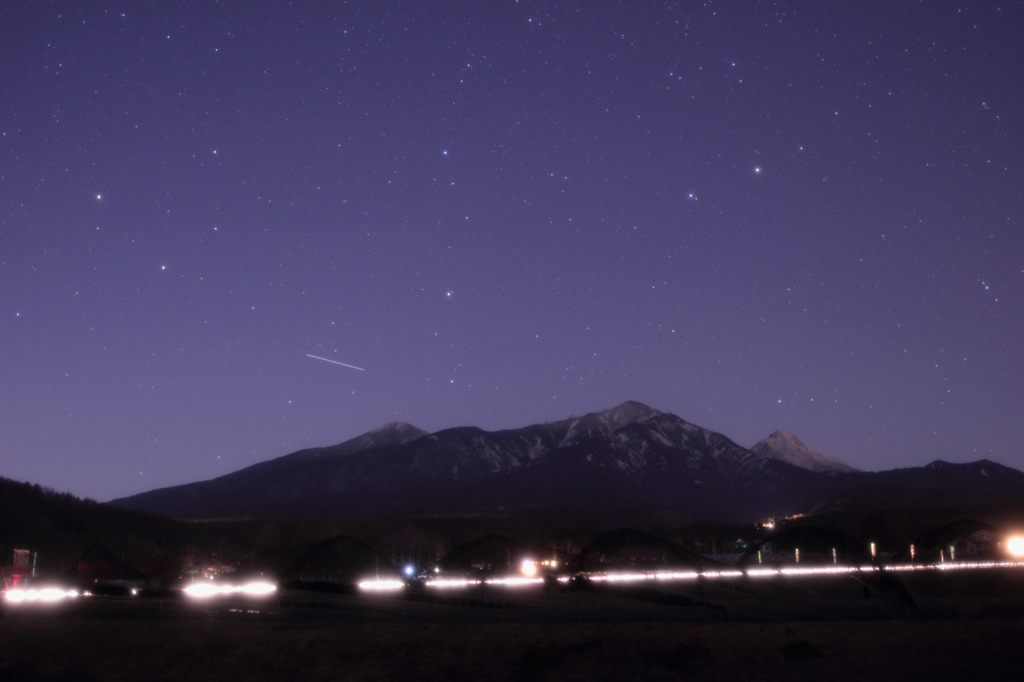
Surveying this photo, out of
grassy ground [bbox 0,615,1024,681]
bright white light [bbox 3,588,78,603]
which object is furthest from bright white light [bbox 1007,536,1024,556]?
bright white light [bbox 3,588,78,603]

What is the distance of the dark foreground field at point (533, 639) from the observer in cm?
2608

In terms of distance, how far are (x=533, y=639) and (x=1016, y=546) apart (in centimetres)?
5551

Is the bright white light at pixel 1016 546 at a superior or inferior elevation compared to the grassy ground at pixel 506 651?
superior

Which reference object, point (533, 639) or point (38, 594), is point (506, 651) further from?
point (38, 594)

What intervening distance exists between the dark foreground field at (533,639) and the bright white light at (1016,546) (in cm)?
2988

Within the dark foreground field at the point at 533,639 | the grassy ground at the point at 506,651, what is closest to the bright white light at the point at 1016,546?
the dark foreground field at the point at 533,639

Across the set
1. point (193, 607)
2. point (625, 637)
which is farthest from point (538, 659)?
point (193, 607)

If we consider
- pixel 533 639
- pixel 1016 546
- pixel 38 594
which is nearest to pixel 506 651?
pixel 533 639

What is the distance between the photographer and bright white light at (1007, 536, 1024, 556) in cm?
6850

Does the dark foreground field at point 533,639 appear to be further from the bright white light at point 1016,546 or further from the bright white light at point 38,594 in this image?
the bright white light at point 1016,546

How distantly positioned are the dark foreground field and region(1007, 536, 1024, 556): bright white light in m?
29.9

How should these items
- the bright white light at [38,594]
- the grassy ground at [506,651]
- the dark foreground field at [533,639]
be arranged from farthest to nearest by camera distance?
the bright white light at [38,594], the dark foreground field at [533,639], the grassy ground at [506,651]

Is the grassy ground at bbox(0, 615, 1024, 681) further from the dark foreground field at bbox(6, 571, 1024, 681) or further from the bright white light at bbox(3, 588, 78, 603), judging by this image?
the bright white light at bbox(3, 588, 78, 603)

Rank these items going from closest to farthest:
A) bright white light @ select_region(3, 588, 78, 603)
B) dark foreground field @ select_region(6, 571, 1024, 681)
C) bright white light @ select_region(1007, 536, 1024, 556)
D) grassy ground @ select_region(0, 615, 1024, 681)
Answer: grassy ground @ select_region(0, 615, 1024, 681) < dark foreground field @ select_region(6, 571, 1024, 681) < bright white light @ select_region(3, 588, 78, 603) < bright white light @ select_region(1007, 536, 1024, 556)
